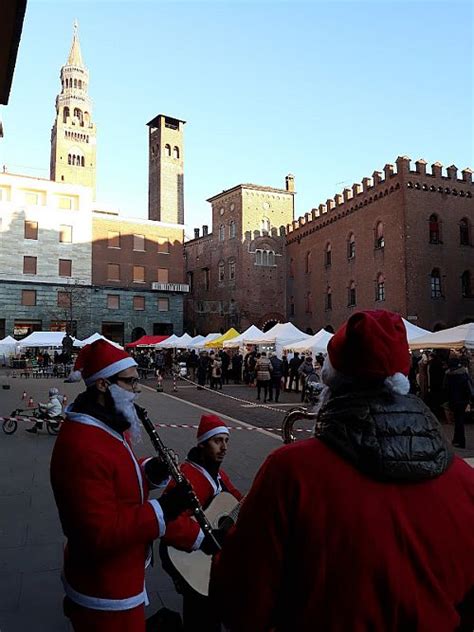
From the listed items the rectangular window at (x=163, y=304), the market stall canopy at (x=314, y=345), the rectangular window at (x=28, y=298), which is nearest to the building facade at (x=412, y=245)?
the market stall canopy at (x=314, y=345)

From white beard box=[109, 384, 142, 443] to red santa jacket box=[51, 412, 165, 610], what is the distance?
13 cm

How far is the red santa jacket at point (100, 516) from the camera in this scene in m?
2.05

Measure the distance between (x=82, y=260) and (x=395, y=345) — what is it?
47756mm

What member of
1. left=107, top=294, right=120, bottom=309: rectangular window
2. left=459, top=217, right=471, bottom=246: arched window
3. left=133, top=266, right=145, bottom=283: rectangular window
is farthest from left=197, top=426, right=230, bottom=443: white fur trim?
left=133, top=266, right=145, bottom=283: rectangular window

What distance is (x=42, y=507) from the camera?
5.70 m

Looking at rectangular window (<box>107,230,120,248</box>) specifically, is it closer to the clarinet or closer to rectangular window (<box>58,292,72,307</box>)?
rectangular window (<box>58,292,72,307</box>)

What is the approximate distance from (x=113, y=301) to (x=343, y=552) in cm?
4791

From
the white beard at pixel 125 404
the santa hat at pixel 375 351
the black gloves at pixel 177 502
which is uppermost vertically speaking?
the santa hat at pixel 375 351

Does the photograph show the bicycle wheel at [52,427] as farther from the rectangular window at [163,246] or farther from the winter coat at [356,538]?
the rectangular window at [163,246]

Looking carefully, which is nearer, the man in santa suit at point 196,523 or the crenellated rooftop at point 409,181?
the man in santa suit at point 196,523

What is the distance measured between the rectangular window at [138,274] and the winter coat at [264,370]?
32.8 metres

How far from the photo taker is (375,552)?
1.28 metres

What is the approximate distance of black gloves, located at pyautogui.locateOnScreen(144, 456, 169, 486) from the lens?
8.21 ft

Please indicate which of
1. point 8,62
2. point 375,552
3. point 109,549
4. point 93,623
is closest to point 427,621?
point 375,552
